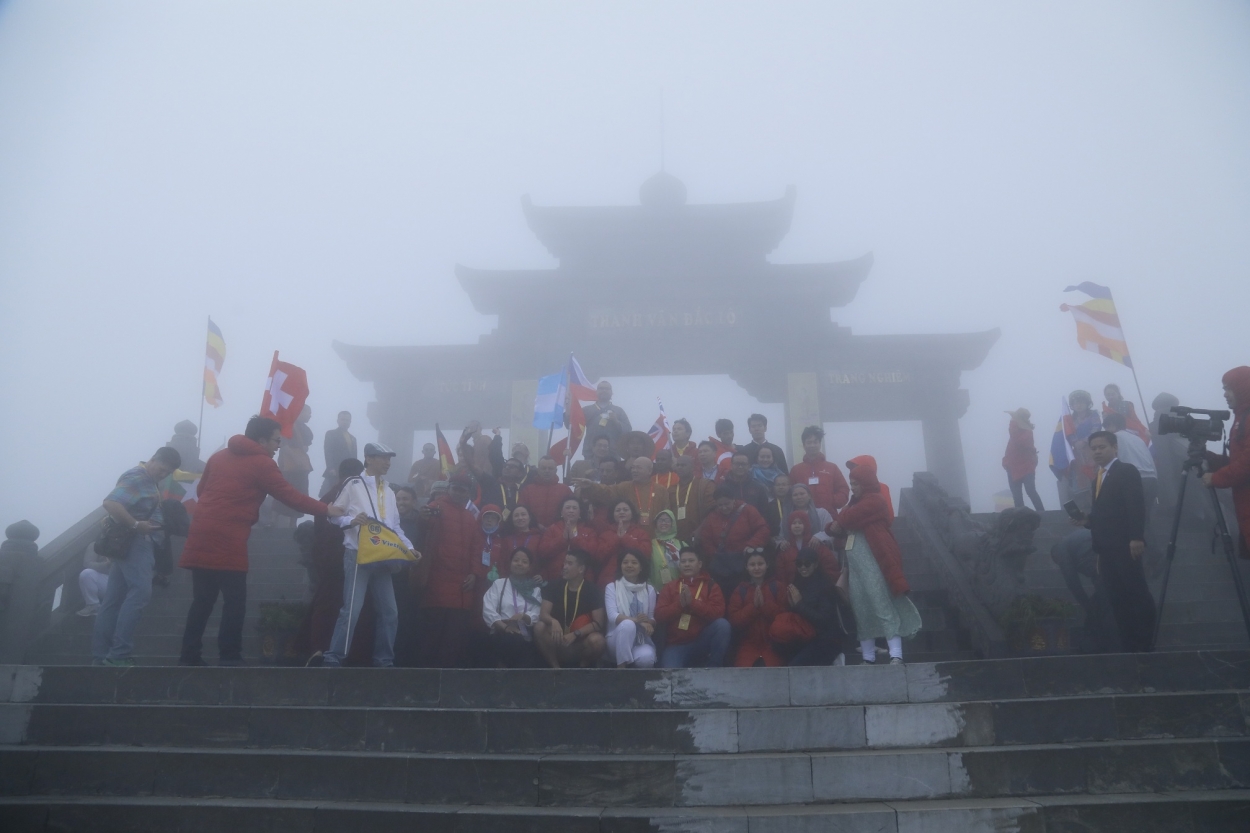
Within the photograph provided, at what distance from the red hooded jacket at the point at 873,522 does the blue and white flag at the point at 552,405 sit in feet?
14.0

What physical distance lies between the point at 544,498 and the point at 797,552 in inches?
101

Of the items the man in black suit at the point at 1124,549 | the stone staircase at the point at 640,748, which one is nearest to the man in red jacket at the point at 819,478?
the man in black suit at the point at 1124,549

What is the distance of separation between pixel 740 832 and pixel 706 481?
3.74 metres

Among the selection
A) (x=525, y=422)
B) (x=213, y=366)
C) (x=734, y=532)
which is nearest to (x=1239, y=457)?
(x=734, y=532)

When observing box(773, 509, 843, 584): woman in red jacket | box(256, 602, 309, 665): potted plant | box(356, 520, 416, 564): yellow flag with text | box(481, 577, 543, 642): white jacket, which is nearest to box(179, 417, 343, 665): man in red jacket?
box(356, 520, 416, 564): yellow flag with text

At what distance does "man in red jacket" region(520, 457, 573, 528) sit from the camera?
7531 mm

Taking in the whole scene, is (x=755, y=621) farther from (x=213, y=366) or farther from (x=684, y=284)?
(x=684, y=284)

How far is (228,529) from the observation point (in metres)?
5.57

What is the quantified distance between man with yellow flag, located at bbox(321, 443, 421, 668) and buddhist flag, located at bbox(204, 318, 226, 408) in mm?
6052

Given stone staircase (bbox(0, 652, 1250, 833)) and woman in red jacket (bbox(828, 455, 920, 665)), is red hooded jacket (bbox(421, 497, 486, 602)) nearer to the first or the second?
stone staircase (bbox(0, 652, 1250, 833))

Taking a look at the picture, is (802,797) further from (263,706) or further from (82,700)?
(82,700)

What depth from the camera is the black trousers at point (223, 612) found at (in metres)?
5.54

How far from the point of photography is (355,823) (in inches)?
160

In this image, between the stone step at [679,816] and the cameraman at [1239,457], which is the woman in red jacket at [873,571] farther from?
the cameraman at [1239,457]
